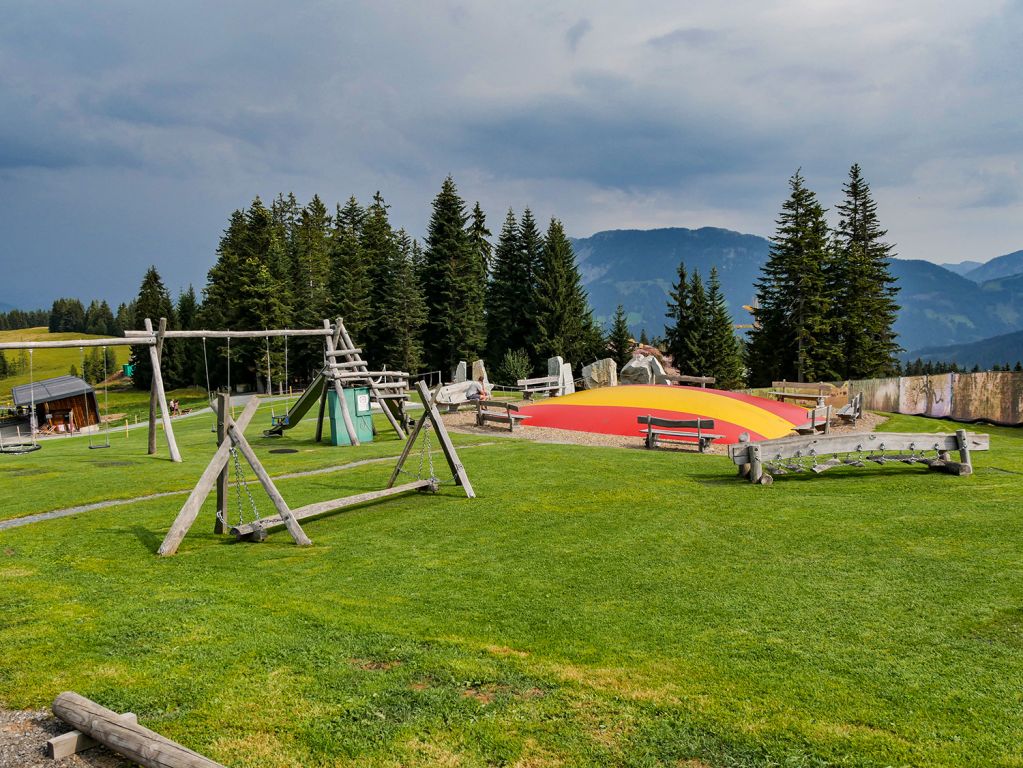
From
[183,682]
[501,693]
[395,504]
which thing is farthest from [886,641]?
[395,504]

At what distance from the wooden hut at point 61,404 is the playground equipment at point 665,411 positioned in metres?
30.1

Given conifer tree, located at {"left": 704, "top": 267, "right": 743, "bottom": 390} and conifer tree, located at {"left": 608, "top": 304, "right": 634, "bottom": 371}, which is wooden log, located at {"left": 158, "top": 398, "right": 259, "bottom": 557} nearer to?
conifer tree, located at {"left": 704, "top": 267, "right": 743, "bottom": 390}

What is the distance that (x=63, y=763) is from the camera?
14.5 feet

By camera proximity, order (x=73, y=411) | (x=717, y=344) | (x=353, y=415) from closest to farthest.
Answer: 1. (x=353, y=415)
2. (x=73, y=411)
3. (x=717, y=344)

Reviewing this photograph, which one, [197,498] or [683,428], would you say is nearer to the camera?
[197,498]

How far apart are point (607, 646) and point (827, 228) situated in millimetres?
46545

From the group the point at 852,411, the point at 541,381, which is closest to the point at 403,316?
the point at 541,381

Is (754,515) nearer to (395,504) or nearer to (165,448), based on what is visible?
(395,504)

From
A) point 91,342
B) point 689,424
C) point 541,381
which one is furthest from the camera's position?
point 541,381

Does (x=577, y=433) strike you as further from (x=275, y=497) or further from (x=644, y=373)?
(x=275, y=497)

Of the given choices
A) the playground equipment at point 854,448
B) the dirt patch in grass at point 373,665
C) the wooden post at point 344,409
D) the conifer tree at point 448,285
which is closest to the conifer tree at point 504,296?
the conifer tree at point 448,285

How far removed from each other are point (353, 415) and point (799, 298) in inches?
1355

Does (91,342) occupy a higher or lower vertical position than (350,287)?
lower

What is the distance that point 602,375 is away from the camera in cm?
3700
